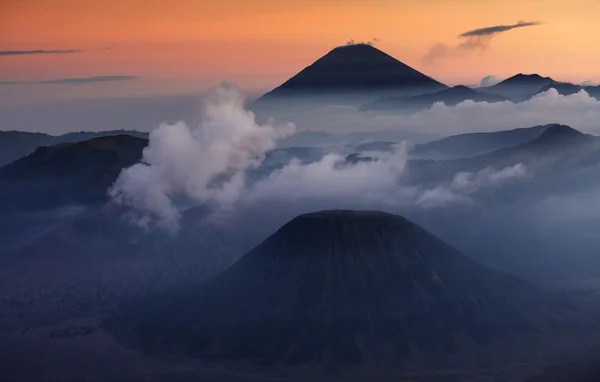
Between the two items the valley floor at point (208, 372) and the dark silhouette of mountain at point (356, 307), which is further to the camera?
the dark silhouette of mountain at point (356, 307)

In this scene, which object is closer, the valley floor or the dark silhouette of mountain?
the valley floor

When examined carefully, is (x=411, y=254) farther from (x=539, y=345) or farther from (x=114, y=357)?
(x=114, y=357)

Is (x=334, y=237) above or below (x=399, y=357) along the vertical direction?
above

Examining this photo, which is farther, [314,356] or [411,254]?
[411,254]

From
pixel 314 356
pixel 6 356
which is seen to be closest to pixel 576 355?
pixel 314 356

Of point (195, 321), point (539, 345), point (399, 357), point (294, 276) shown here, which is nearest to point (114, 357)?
point (195, 321)

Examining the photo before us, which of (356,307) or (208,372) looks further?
(356,307)

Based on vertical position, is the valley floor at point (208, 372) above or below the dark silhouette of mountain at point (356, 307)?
below

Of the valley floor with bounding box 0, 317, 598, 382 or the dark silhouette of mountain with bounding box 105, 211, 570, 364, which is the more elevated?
the dark silhouette of mountain with bounding box 105, 211, 570, 364
